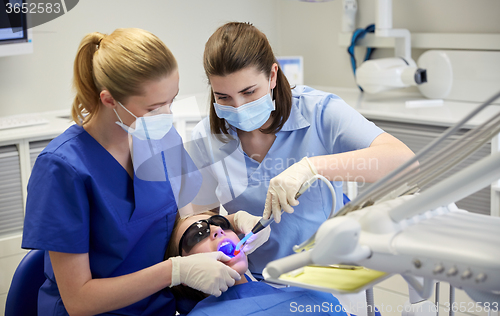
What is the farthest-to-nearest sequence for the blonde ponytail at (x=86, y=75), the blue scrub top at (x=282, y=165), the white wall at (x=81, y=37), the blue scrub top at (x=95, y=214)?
the white wall at (x=81, y=37) < the blue scrub top at (x=282, y=165) < the blonde ponytail at (x=86, y=75) < the blue scrub top at (x=95, y=214)

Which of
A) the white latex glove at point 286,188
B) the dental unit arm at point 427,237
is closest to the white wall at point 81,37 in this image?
the white latex glove at point 286,188

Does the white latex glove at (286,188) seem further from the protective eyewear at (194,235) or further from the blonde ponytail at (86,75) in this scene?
the blonde ponytail at (86,75)

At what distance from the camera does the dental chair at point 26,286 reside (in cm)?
124

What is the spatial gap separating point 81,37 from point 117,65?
1.97 m

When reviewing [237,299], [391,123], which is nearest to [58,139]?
[237,299]

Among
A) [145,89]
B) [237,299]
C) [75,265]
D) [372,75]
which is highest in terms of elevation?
[145,89]

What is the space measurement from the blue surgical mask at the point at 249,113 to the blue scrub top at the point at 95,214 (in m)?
0.29

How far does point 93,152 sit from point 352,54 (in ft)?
8.23

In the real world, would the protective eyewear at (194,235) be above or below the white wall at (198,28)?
below

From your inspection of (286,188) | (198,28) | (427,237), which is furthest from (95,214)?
(198,28)

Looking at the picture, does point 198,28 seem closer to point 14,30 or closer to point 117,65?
point 14,30

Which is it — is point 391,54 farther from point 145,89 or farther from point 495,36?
point 145,89

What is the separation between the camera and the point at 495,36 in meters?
2.63

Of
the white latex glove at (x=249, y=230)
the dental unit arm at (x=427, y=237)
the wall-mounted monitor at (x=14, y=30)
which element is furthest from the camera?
the wall-mounted monitor at (x=14, y=30)
